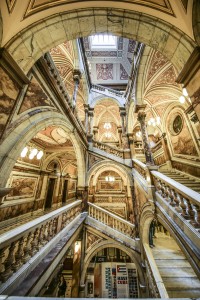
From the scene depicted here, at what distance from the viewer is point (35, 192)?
8.34 meters

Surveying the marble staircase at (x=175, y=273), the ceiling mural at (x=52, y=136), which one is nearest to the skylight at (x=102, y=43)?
the ceiling mural at (x=52, y=136)

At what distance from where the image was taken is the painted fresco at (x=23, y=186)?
6.62 metres

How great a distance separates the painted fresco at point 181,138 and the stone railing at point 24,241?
7049 millimetres

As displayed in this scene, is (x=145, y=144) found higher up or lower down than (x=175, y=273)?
higher up

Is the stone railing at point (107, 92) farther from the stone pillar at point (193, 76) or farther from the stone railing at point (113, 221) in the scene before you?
the stone pillar at point (193, 76)

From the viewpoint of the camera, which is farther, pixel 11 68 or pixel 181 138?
pixel 181 138

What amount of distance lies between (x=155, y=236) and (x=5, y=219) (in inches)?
339

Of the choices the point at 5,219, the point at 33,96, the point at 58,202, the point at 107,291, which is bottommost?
the point at 107,291

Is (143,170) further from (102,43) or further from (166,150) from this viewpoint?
(102,43)

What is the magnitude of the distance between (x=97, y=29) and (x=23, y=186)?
25.2ft

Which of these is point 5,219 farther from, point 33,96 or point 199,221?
point 199,221

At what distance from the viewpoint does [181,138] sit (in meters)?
7.76

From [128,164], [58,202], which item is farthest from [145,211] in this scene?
[58,202]

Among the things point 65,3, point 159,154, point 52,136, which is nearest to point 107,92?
point 52,136
